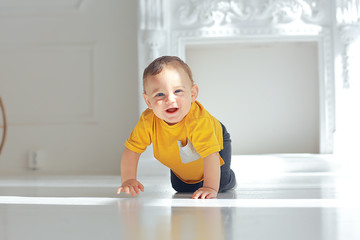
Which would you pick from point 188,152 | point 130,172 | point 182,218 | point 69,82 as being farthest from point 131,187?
point 69,82

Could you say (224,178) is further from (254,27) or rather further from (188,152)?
(254,27)

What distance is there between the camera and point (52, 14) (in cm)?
361

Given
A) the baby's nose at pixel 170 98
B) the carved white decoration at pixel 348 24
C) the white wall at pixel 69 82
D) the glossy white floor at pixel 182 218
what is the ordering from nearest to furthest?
the glossy white floor at pixel 182 218
the baby's nose at pixel 170 98
the carved white decoration at pixel 348 24
the white wall at pixel 69 82

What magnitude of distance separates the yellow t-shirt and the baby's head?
5 centimetres

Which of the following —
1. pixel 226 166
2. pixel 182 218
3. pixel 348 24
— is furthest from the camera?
pixel 348 24

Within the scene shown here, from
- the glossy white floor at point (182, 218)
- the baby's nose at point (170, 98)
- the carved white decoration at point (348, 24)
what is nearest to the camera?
the glossy white floor at point (182, 218)

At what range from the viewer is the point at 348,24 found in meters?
3.20

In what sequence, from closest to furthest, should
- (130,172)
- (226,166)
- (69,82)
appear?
(130,172) → (226,166) → (69,82)

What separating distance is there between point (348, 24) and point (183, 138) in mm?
2081

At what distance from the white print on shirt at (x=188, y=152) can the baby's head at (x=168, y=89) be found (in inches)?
3.7

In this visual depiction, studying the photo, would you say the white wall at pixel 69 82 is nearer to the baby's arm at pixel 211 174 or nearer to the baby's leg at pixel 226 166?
the baby's leg at pixel 226 166

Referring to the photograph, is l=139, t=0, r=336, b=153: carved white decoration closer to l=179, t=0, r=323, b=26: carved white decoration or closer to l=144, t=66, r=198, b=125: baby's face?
l=179, t=0, r=323, b=26: carved white decoration

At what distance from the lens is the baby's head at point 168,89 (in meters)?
1.50

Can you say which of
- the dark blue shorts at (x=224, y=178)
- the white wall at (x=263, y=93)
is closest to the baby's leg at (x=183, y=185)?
the dark blue shorts at (x=224, y=178)
